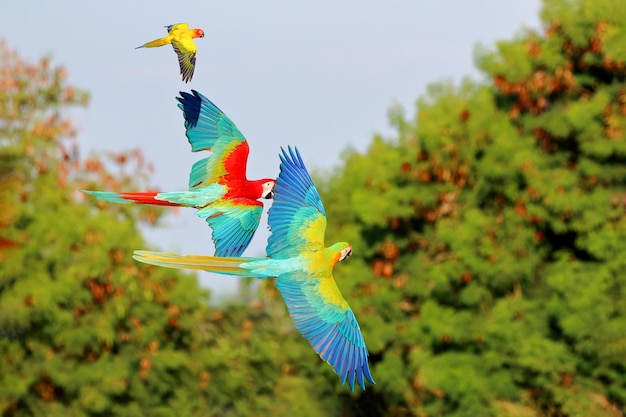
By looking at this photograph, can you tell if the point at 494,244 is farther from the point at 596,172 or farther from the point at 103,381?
the point at 103,381

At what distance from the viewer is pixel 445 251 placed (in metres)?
40.7

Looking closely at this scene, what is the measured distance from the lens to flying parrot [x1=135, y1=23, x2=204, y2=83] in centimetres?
600

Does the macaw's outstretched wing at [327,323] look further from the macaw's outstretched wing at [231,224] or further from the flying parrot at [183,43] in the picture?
the flying parrot at [183,43]

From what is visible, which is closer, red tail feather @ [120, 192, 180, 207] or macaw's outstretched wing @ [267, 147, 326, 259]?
red tail feather @ [120, 192, 180, 207]

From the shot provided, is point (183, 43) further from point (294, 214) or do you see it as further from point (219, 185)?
point (294, 214)

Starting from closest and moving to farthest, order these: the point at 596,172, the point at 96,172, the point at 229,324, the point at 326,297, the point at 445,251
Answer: the point at 326,297
the point at 596,172
the point at 445,251
the point at 96,172
the point at 229,324

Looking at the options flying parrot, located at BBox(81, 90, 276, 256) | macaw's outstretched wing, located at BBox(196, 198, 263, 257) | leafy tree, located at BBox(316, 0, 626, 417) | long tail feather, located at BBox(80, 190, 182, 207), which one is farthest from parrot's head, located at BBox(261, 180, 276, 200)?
leafy tree, located at BBox(316, 0, 626, 417)

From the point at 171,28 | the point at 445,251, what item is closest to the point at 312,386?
the point at 445,251

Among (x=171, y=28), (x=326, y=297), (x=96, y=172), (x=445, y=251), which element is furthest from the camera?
(x=96, y=172)

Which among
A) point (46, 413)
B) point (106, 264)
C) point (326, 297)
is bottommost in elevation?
point (46, 413)

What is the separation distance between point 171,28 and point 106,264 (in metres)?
35.4

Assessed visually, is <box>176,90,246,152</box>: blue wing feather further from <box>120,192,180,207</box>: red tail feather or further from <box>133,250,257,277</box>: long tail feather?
<box>133,250,257,277</box>: long tail feather

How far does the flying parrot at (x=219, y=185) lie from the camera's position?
19.6ft

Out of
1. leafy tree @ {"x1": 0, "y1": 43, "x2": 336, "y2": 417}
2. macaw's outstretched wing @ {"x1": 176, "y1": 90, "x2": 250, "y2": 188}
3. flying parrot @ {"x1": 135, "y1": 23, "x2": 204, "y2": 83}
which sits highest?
flying parrot @ {"x1": 135, "y1": 23, "x2": 204, "y2": 83}
